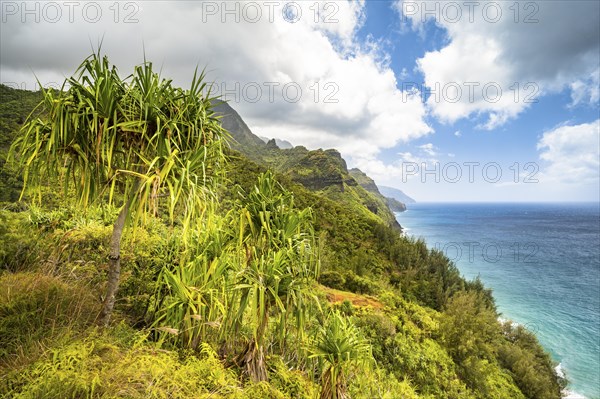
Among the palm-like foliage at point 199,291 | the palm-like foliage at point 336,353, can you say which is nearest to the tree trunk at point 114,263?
the palm-like foliage at point 199,291

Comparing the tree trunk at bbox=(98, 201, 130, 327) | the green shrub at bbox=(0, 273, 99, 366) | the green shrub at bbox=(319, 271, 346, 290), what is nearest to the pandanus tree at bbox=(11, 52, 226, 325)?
the tree trunk at bbox=(98, 201, 130, 327)

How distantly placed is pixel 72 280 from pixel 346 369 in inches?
159

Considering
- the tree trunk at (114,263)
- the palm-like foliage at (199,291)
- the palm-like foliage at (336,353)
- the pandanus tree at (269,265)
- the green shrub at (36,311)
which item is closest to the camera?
the green shrub at (36,311)

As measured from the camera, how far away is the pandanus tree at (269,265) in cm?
348

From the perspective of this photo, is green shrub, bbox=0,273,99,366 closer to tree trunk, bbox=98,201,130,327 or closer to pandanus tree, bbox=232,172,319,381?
tree trunk, bbox=98,201,130,327

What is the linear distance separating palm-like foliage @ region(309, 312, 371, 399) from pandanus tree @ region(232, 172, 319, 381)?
0.58m

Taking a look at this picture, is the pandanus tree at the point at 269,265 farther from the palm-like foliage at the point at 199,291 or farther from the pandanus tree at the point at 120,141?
the pandanus tree at the point at 120,141

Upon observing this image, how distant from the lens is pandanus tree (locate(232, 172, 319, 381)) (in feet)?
11.4

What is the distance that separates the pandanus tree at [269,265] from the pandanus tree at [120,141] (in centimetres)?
89

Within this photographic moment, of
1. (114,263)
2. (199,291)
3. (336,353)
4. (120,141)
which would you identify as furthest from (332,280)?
(120,141)

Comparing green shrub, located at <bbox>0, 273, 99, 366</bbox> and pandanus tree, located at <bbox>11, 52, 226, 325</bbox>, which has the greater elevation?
pandanus tree, located at <bbox>11, 52, 226, 325</bbox>

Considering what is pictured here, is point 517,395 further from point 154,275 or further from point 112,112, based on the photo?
point 112,112

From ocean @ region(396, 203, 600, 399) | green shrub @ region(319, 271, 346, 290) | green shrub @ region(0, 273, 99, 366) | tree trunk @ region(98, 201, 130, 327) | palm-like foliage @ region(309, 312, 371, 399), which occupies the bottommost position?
ocean @ region(396, 203, 600, 399)

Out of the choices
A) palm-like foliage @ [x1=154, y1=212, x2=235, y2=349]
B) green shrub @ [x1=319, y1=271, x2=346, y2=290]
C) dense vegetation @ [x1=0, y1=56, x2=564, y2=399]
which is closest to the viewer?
dense vegetation @ [x1=0, y1=56, x2=564, y2=399]
